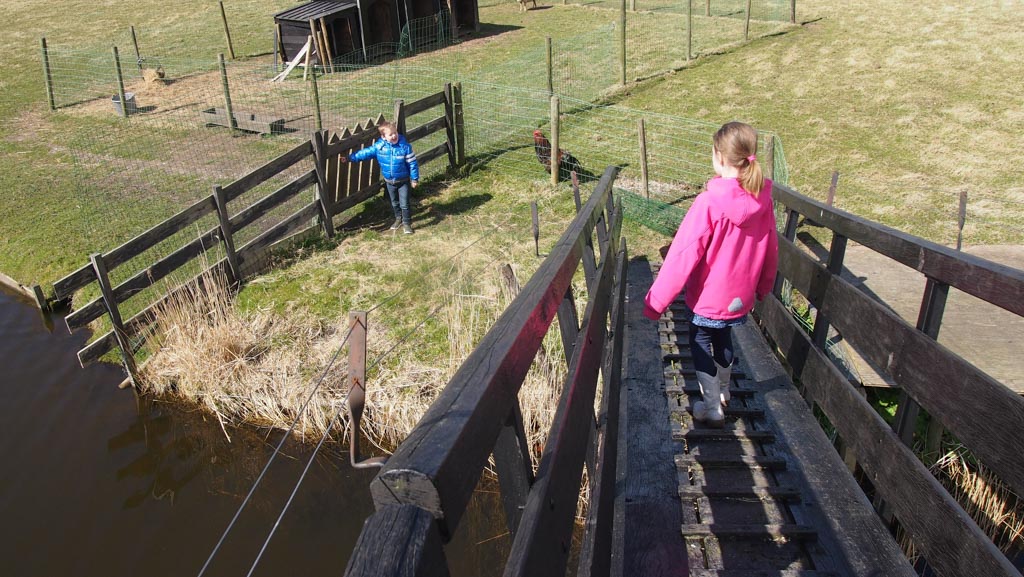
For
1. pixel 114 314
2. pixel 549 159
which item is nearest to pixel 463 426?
pixel 114 314

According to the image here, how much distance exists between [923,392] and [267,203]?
7632 mm

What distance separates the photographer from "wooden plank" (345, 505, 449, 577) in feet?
2.97

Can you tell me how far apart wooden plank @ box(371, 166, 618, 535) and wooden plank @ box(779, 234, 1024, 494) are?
52.6 inches

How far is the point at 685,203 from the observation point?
31.4 feet

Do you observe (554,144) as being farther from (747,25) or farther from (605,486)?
(747,25)

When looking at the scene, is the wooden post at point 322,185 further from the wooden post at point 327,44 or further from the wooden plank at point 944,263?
the wooden post at point 327,44

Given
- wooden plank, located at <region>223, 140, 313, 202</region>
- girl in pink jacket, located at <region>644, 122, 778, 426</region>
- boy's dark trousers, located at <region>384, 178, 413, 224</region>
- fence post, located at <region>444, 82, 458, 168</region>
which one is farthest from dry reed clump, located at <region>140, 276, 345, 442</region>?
fence post, located at <region>444, 82, 458, 168</region>

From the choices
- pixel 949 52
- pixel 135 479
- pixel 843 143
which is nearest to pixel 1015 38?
pixel 949 52

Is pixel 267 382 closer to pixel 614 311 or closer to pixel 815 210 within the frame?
pixel 614 311

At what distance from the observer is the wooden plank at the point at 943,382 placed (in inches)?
77.4

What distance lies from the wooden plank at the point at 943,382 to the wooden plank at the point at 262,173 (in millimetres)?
6714

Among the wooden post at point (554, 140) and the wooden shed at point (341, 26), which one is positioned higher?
the wooden shed at point (341, 26)

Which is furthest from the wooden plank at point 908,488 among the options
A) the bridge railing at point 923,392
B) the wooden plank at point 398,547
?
the wooden plank at point 398,547

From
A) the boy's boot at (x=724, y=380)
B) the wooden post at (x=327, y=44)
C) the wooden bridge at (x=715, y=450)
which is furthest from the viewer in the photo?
the wooden post at (x=327, y=44)
